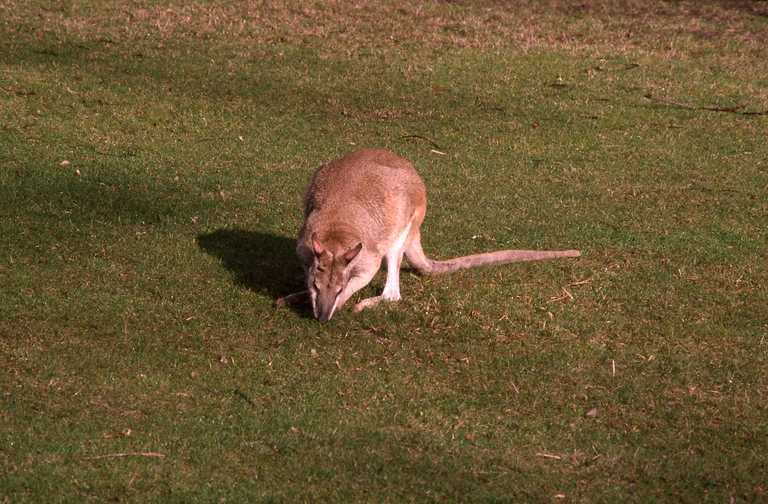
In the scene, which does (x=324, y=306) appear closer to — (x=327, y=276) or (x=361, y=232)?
(x=327, y=276)

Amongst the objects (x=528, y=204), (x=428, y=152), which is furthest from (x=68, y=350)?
(x=428, y=152)

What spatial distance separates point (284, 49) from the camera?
519 inches

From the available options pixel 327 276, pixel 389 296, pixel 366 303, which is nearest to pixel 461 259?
pixel 389 296

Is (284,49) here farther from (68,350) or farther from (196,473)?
(196,473)

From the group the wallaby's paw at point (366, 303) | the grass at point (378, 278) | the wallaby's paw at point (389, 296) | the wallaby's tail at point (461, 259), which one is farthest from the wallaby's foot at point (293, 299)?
the wallaby's tail at point (461, 259)

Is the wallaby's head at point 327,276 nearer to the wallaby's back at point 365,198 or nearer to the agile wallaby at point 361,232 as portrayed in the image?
the agile wallaby at point 361,232

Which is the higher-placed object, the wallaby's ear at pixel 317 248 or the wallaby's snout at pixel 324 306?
the wallaby's ear at pixel 317 248

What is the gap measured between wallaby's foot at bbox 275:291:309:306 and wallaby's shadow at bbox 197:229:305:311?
0.18m

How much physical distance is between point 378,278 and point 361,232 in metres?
0.78

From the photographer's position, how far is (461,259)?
7.68m

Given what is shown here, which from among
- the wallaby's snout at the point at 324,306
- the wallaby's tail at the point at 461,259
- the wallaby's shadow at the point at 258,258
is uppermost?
the wallaby's snout at the point at 324,306

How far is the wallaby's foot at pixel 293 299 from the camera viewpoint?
7.05 m

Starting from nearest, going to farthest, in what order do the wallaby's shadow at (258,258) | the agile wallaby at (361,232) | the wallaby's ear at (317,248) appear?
the wallaby's ear at (317,248) → the agile wallaby at (361,232) → the wallaby's shadow at (258,258)

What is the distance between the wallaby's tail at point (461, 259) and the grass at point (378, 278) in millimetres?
73
